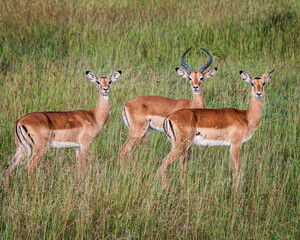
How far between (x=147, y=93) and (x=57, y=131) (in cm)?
243

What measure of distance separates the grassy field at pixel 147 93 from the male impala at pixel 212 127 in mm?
153

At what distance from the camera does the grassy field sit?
3.96 m

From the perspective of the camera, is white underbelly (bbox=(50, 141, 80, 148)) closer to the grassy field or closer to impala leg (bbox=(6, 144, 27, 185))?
the grassy field

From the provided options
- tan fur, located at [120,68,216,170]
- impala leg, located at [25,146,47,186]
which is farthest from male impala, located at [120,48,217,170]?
impala leg, located at [25,146,47,186]

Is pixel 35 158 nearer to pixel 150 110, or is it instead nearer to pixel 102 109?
pixel 102 109

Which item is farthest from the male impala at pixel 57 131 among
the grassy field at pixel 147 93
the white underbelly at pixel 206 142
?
the white underbelly at pixel 206 142

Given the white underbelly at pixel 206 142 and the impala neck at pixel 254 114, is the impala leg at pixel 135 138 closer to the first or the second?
the white underbelly at pixel 206 142

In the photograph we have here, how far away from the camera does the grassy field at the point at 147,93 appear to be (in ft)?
13.0

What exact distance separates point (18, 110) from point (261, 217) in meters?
3.81

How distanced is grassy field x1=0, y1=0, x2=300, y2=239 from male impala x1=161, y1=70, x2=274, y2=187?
15cm

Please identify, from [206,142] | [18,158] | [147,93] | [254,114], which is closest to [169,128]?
[206,142]

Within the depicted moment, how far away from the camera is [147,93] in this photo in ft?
25.1

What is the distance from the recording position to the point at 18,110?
22.0ft

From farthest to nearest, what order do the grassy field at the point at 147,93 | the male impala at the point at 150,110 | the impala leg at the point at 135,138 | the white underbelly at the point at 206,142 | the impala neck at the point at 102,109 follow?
the male impala at the point at 150,110 → the impala leg at the point at 135,138 → the impala neck at the point at 102,109 → the white underbelly at the point at 206,142 → the grassy field at the point at 147,93
